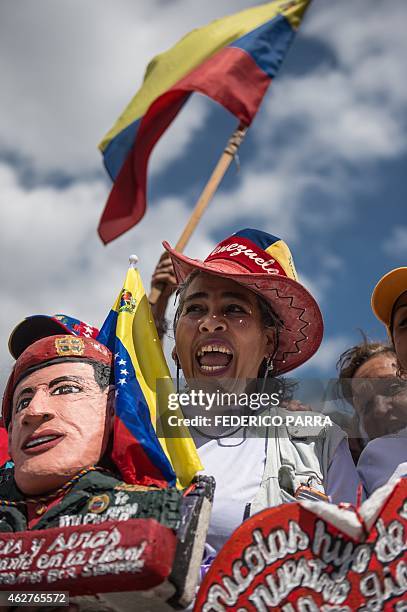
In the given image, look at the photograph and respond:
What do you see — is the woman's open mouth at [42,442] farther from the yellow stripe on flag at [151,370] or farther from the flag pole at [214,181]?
the flag pole at [214,181]

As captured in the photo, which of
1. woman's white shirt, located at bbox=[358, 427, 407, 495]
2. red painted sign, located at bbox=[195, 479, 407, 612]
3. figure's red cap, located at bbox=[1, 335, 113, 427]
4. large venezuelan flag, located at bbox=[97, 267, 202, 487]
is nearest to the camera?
red painted sign, located at bbox=[195, 479, 407, 612]

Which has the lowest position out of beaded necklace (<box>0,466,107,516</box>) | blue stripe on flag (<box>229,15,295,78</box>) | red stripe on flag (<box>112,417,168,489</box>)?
beaded necklace (<box>0,466,107,516</box>)

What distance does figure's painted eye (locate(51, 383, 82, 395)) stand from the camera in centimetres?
215

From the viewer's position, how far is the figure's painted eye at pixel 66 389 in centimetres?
215

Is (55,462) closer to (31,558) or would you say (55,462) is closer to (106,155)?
(31,558)

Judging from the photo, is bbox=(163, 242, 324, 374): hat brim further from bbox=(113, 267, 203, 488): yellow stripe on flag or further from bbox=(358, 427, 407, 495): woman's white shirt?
bbox=(358, 427, 407, 495): woman's white shirt

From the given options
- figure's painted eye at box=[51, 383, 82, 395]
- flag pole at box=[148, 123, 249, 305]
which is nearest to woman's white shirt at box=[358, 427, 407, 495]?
figure's painted eye at box=[51, 383, 82, 395]

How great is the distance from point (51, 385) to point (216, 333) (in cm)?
66

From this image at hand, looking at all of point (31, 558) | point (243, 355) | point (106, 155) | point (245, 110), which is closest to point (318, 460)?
point (243, 355)

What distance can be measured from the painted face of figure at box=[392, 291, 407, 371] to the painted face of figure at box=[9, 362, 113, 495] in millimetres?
1180

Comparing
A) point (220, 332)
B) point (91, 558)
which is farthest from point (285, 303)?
point (91, 558)

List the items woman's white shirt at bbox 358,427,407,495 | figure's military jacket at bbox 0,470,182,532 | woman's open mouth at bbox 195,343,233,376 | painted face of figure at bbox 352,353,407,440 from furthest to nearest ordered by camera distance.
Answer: painted face of figure at bbox 352,353,407,440
woman's open mouth at bbox 195,343,233,376
woman's white shirt at bbox 358,427,407,495
figure's military jacket at bbox 0,470,182,532

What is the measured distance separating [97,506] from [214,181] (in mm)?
3538

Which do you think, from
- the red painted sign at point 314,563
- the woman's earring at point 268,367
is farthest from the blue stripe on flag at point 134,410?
the woman's earring at point 268,367
